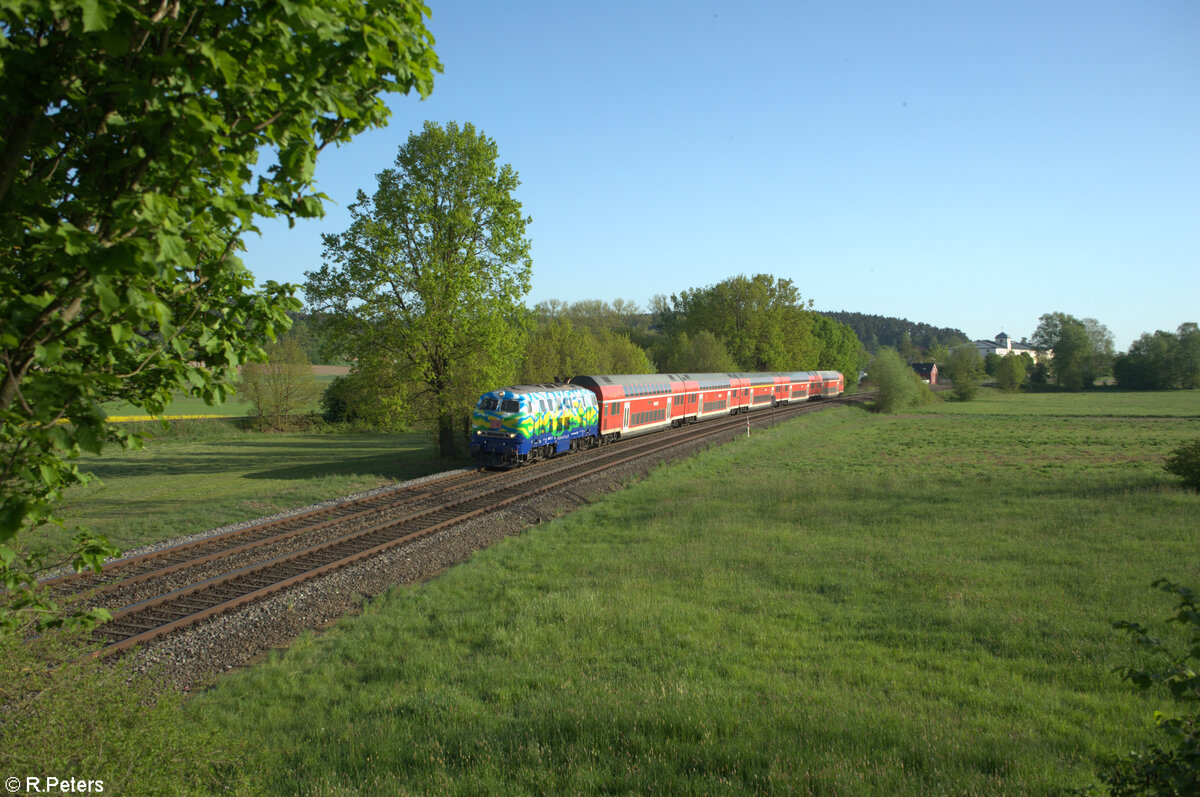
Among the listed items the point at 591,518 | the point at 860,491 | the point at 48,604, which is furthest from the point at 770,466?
the point at 48,604

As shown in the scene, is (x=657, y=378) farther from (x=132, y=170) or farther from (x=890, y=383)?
(x=890, y=383)

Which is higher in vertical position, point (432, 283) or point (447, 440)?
point (432, 283)

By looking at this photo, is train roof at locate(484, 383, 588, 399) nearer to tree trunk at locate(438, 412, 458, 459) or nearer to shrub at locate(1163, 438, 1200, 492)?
tree trunk at locate(438, 412, 458, 459)

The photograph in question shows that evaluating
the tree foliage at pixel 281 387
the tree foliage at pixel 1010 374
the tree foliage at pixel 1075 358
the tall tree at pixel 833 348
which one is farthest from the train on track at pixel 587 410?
the tree foliage at pixel 1075 358

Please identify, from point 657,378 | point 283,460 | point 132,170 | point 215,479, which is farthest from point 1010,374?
point 132,170

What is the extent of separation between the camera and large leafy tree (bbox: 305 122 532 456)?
25031mm

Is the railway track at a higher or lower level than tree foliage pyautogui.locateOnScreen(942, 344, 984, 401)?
lower

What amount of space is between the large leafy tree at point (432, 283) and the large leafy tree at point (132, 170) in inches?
851

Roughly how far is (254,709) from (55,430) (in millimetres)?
5864

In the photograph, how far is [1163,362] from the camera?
10812cm

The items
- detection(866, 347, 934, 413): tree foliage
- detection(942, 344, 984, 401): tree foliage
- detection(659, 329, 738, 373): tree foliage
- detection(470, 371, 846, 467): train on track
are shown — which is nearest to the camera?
detection(470, 371, 846, 467): train on track

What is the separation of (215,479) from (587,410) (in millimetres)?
15721

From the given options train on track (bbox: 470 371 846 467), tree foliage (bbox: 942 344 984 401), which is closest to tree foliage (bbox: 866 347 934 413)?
train on track (bbox: 470 371 846 467)

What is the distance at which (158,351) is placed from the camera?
322cm
